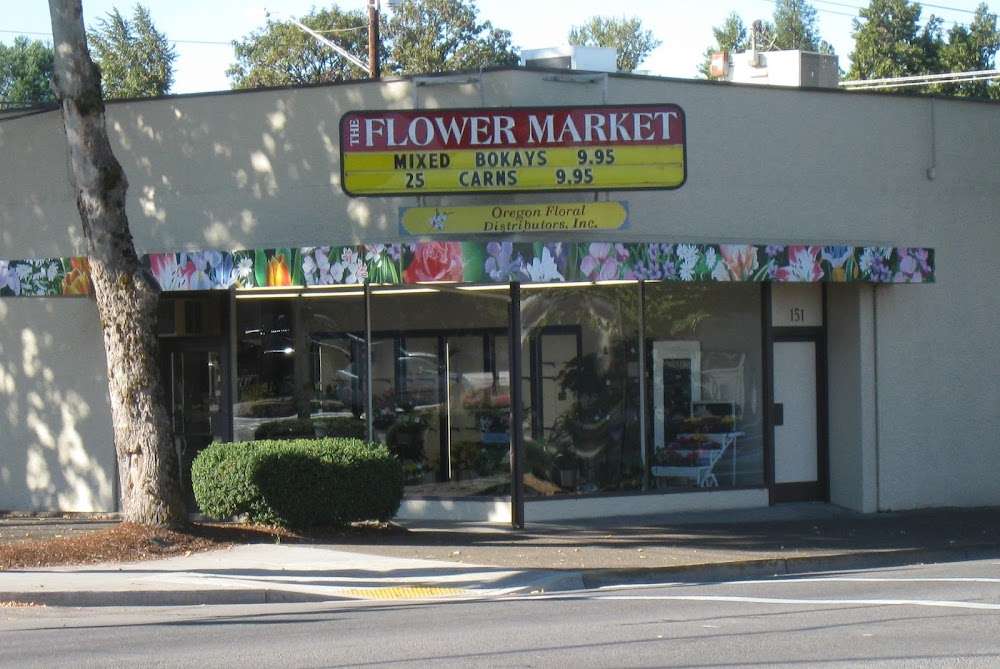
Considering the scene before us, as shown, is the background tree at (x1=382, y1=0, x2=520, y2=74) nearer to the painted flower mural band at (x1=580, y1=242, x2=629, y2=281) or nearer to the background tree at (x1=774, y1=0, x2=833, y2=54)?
the background tree at (x1=774, y1=0, x2=833, y2=54)

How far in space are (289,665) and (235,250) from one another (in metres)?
8.56

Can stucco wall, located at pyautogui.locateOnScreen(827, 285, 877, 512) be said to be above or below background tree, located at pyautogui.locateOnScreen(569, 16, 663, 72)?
below

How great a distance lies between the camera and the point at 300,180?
53.6 feet

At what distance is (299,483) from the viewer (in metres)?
14.2

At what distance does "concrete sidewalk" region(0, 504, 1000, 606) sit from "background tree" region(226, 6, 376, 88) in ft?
129

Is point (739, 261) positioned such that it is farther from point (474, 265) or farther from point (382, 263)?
point (382, 263)

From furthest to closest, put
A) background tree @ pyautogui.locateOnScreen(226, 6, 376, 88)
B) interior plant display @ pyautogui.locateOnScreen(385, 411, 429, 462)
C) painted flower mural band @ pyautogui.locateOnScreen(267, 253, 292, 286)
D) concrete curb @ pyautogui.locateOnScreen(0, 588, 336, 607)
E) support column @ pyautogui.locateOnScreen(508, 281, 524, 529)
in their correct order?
background tree @ pyautogui.locateOnScreen(226, 6, 376, 88) < interior plant display @ pyautogui.locateOnScreen(385, 411, 429, 462) < support column @ pyautogui.locateOnScreen(508, 281, 524, 529) < painted flower mural band @ pyautogui.locateOnScreen(267, 253, 292, 286) < concrete curb @ pyautogui.locateOnScreen(0, 588, 336, 607)

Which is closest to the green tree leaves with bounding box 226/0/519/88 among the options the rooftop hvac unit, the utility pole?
the utility pole

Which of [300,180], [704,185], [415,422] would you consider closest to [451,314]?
[415,422]

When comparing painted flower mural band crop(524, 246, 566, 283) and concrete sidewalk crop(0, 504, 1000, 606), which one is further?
painted flower mural band crop(524, 246, 566, 283)

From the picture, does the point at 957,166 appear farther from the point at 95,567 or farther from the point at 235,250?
the point at 95,567

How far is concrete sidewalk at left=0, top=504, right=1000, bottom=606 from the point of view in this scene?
1137cm

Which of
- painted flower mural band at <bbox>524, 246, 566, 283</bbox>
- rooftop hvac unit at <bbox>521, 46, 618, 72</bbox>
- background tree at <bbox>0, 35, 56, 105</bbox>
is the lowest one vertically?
painted flower mural band at <bbox>524, 246, 566, 283</bbox>

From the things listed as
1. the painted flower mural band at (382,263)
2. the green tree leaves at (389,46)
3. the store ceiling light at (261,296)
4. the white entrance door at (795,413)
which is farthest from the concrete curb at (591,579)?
the green tree leaves at (389,46)
